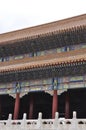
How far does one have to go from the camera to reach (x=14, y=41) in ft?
76.0

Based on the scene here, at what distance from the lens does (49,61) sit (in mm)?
18500

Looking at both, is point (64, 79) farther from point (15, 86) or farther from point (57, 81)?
point (15, 86)

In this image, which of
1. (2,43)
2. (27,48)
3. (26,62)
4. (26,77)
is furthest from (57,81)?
(2,43)

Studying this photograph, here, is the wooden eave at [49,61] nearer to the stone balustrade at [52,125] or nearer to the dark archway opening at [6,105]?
the dark archway opening at [6,105]

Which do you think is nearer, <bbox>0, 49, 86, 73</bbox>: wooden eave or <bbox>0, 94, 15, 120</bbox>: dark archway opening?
<bbox>0, 49, 86, 73</bbox>: wooden eave

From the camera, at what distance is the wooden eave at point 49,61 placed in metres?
15.8

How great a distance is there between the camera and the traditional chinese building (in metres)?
16.5

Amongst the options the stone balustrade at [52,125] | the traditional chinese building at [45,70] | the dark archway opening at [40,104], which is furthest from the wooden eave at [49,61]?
the stone balustrade at [52,125]

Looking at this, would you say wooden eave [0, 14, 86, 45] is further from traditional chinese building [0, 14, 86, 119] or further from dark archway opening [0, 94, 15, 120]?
dark archway opening [0, 94, 15, 120]

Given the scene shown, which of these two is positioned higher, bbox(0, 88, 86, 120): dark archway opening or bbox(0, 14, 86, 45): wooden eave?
bbox(0, 14, 86, 45): wooden eave

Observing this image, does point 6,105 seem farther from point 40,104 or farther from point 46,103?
point 46,103

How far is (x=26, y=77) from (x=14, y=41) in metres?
5.91

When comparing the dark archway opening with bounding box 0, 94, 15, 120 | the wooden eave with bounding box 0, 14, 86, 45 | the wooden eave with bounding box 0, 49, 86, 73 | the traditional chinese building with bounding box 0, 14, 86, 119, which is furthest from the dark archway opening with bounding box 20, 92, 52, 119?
the wooden eave with bounding box 0, 14, 86, 45

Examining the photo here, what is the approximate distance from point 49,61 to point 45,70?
5.27 feet
